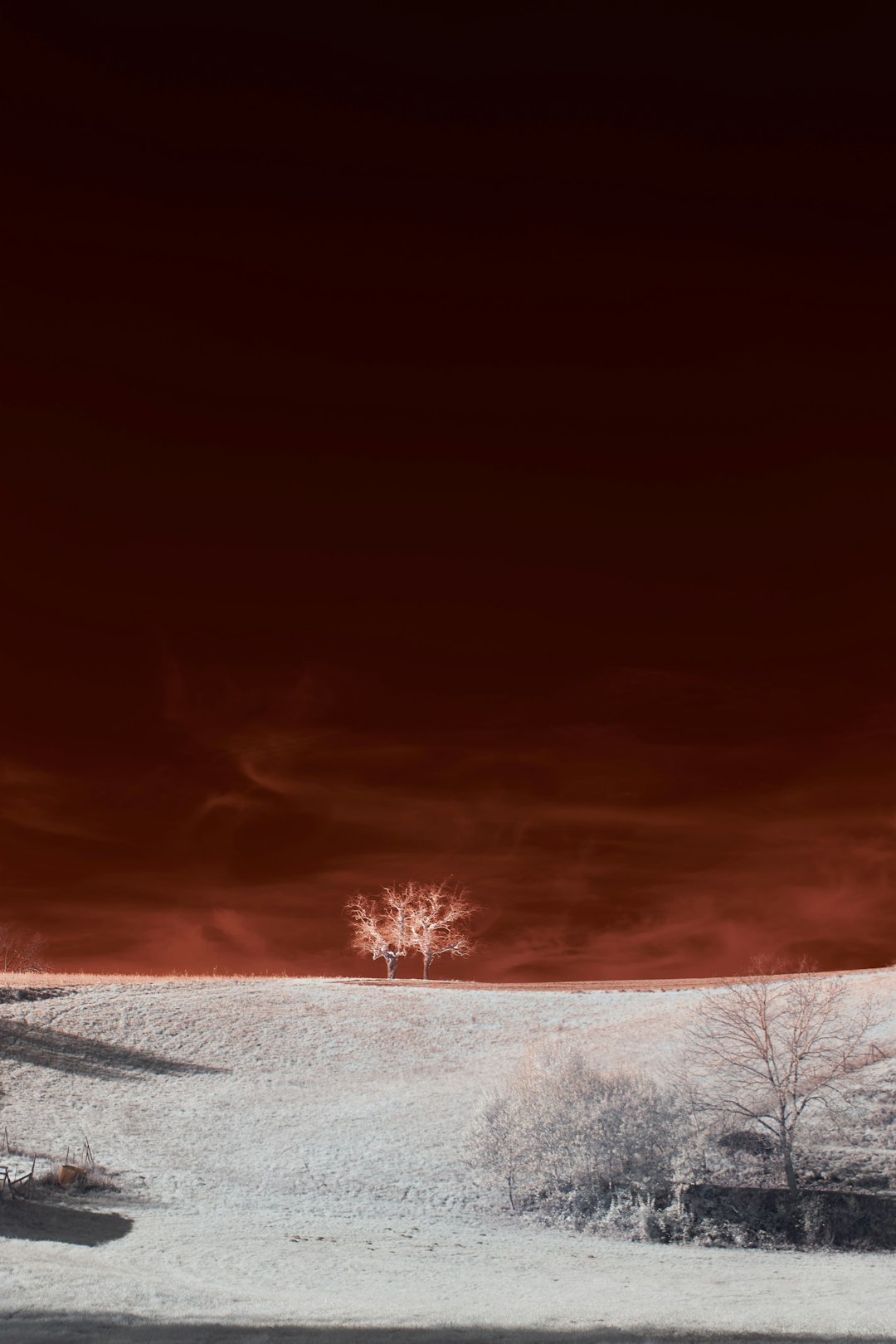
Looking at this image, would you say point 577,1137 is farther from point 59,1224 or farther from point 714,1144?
point 59,1224

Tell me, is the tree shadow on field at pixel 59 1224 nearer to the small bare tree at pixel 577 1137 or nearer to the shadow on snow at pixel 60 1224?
the shadow on snow at pixel 60 1224

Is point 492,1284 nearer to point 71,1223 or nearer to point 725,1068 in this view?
point 71,1223

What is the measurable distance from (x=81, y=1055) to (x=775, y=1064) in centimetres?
1862

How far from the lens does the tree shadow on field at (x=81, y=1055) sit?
96.2 ft

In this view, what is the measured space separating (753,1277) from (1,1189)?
11.8 m

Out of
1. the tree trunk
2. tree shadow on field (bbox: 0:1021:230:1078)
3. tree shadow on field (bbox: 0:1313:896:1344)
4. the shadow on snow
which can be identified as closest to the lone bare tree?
the tree trunk

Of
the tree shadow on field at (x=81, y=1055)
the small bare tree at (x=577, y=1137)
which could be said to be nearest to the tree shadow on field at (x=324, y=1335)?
the small bare tree at (x=577, y=1137)

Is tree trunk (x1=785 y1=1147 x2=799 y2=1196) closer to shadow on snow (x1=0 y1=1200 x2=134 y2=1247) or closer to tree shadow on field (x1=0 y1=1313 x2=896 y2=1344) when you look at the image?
tree shadow on field (x1=0 y1=1313 x2=896 y2=1344)

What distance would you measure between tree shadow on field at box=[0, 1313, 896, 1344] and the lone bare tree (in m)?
9.25

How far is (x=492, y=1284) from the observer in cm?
1469

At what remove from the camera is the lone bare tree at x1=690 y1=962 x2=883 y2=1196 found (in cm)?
2206

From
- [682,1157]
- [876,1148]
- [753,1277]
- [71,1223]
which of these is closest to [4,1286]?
[71,1223]

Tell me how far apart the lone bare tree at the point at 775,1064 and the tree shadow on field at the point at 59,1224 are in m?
11.7

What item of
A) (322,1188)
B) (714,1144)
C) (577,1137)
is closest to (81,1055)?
(322,1188)
